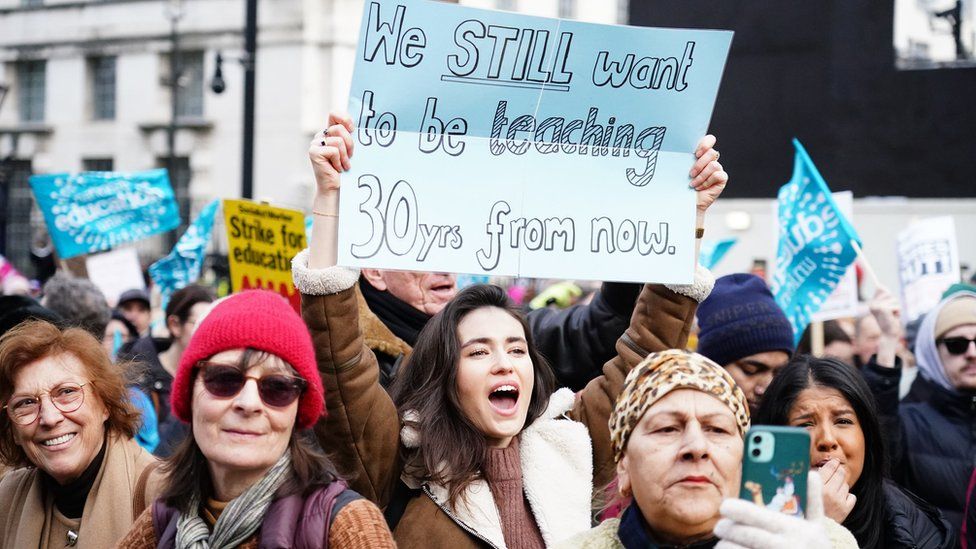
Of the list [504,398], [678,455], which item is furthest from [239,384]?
[678,455]

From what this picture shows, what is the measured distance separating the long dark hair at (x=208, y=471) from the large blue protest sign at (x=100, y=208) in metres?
6.81

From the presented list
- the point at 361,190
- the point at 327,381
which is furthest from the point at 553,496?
the point at 361,190

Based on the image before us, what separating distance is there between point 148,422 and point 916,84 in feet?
48.2

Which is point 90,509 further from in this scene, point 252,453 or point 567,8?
point 567,8

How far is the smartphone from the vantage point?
2.35 metres

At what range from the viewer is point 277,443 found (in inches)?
121

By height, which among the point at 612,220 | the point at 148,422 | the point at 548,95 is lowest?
the point at 148,422

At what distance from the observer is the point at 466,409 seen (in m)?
3.65

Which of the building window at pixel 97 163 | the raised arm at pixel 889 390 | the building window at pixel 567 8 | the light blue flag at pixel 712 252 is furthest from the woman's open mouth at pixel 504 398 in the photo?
the building window at pixel 97 163

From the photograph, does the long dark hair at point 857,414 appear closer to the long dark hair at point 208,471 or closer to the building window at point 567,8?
the long dark hair at point 208,471

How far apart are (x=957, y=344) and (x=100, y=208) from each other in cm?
690

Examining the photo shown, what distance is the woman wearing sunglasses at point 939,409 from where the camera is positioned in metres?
5.15

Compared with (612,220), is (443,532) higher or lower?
lower

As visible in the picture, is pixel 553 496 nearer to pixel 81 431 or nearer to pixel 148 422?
pixel 81 431
